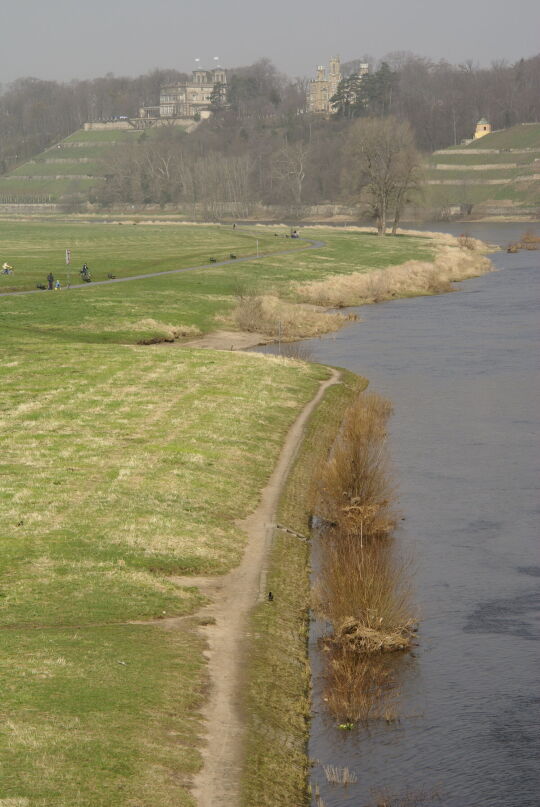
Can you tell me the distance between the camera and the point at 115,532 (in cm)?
2830

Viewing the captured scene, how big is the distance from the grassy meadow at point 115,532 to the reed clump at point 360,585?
106 cm

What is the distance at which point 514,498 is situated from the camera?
3384 centimetres

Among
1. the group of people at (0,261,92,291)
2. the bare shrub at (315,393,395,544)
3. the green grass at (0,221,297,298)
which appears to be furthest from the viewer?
the green grass at (0,221,297,298)

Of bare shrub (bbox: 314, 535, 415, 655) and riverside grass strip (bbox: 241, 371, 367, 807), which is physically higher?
bare shrub (bbox: 314, 535, 415, 655)

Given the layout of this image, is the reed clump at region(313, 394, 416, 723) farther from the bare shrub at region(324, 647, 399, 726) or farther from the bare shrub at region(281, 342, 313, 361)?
the bare shrub at region(281, 342, 313, 361)

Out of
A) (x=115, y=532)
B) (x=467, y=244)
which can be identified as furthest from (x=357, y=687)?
(x=467, y=244)

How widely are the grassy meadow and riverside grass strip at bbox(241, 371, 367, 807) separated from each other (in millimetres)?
239

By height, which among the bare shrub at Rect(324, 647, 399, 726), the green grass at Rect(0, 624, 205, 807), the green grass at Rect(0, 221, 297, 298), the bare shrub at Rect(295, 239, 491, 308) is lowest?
the bare shrub at Rect(324, 647, 399, 726)

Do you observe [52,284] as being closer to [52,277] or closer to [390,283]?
[52,277]

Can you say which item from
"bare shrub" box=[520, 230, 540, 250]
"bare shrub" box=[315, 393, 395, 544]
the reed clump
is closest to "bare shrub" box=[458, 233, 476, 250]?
"bare shrub" box=[520, 230, 540, 250]

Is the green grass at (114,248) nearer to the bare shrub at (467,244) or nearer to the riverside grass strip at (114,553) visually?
the bare shrub at (467,244)

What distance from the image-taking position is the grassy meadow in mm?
17703

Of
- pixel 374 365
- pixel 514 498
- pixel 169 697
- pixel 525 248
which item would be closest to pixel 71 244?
pixel 525 248

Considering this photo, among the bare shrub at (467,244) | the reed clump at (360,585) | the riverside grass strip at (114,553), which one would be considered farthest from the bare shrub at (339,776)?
the bare shrub at (467,244)
